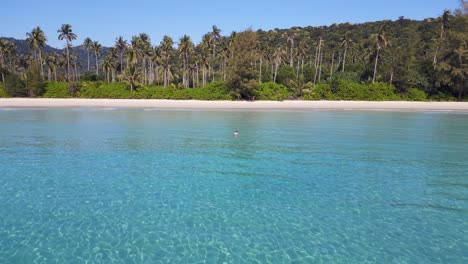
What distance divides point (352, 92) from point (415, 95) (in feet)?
41.4

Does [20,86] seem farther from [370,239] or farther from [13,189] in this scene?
[370,239]

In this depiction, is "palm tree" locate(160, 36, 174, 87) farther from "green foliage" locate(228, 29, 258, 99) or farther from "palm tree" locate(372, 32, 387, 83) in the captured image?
"palm tree" locate(372, 32, 387, 83)

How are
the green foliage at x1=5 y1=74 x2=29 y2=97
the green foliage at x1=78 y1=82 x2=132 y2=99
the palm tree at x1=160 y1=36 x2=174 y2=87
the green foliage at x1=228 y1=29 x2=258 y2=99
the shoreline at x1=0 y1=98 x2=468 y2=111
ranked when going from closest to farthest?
the shoreline at x1=0 y1=98 x2=468 y2=111 → the green foliage at x1=228 y1=29 x2=258 y2=99 → the green foliage at x1=5 y1=74 x2=29 y2=97 → the green foliage at x1=78 y1=82 x2=132 y2=99 → the palm tree at x1=160 y1=36 x2=174 y2=87

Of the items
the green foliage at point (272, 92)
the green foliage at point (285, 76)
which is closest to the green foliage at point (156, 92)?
the green foliage at point (272, 92)

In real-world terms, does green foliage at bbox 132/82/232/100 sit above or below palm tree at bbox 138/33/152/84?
below

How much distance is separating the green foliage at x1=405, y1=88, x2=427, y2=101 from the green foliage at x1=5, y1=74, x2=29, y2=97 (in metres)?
76.5

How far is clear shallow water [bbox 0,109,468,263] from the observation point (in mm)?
6953

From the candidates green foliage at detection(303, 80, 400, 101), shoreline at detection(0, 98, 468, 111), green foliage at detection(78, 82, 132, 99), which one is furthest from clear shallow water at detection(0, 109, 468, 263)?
green foliage at detection(78, 82, 132, 99)

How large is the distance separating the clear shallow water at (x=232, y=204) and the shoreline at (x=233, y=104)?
3915 cm

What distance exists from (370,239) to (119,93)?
215 feet

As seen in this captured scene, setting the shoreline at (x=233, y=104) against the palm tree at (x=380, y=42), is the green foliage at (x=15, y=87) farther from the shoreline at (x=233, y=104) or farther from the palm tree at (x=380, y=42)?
the palm tree at (x=380, y=42)

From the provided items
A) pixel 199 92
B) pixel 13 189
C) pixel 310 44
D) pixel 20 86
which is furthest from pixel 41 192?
pixel 310 44

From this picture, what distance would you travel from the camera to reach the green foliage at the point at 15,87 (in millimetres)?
64375

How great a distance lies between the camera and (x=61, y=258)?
259 inches
